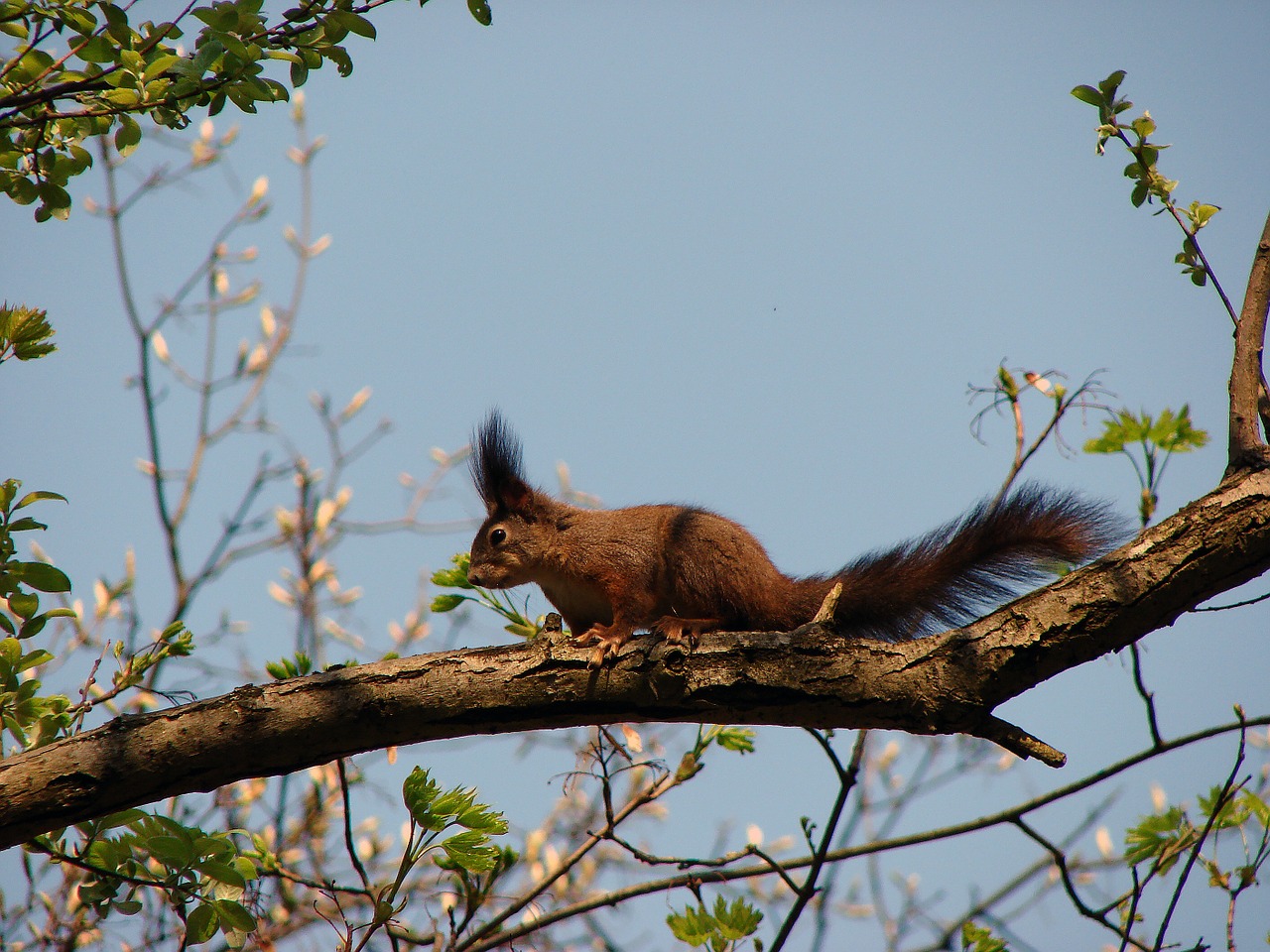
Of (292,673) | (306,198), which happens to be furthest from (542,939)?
(306,198)

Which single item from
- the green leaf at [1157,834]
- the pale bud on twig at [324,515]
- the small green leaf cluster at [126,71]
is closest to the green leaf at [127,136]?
the small green leaf cluster at [126,71]

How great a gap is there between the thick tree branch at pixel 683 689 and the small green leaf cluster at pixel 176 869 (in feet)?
0.28

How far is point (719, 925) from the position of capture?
2963mm

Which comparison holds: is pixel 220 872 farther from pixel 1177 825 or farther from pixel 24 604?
pixel 1177 825

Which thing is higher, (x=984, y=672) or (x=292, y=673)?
(x=292, y=673)

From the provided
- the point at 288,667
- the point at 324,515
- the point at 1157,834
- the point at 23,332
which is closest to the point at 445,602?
the point at 288,667

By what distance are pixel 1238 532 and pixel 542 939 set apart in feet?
9.58

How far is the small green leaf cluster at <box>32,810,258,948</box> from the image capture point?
2.36 meters

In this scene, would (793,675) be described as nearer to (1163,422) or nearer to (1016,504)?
(1016,504)

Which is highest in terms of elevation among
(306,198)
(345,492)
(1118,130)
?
(306,198)

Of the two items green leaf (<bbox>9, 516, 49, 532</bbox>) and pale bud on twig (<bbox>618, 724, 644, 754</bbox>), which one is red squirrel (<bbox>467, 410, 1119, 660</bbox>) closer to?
pale bud on twig (<bbox>618, 724, 644, 754</bbox>)

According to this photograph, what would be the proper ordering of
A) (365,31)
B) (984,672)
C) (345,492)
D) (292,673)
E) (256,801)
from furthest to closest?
(345,492) → (256,801) → (292,673) → (365,31) → (984,672)

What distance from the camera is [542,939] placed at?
4.06 m

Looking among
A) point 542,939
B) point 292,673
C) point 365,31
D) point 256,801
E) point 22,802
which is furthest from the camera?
point 256,801
